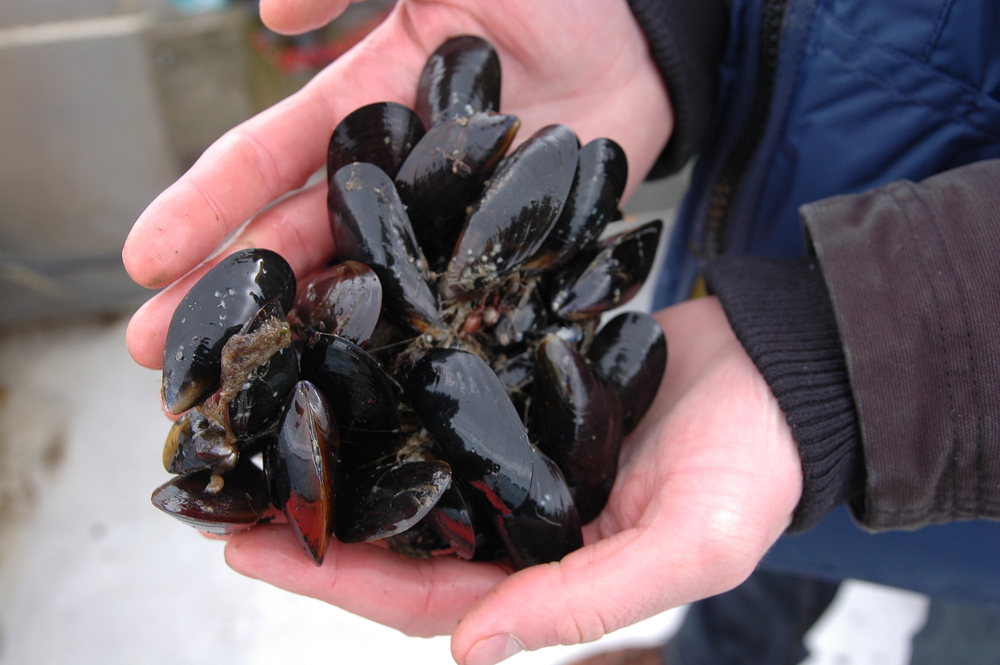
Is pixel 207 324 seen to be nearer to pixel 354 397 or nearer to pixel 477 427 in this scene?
pixel 354 397

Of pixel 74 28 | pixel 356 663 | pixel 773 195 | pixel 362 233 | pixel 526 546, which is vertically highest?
pixel 74 28

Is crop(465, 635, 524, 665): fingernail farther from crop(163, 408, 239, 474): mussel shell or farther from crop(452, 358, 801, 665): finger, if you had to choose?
crop(163, 408, 239, 474): mussel shell

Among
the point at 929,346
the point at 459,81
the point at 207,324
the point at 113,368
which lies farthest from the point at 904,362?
the point at 113,368

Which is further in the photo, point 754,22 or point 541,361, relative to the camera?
point 754,22

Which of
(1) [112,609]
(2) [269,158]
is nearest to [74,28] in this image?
(2) [269,158]

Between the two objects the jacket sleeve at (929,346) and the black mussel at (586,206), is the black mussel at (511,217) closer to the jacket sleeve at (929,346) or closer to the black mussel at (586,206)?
the black mussel at (586,206)

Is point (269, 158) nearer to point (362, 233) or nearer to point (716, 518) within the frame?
point (362, 233)

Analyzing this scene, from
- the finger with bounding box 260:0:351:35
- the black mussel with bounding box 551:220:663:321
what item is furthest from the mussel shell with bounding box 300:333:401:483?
the finger with bounding box 260:0:351:35
